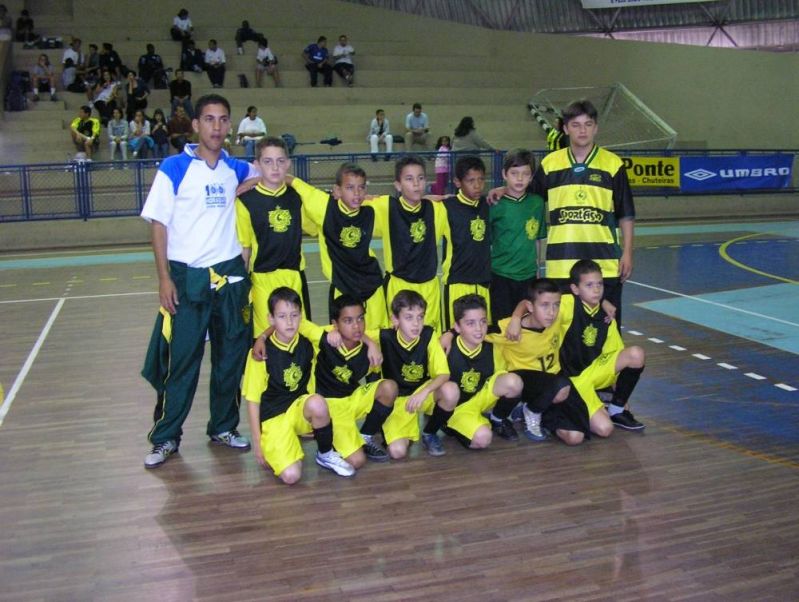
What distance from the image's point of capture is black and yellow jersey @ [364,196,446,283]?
18.9 ft

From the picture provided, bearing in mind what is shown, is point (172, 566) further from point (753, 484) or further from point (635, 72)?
point (635, 72)

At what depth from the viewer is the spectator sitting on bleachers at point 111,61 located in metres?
19.8

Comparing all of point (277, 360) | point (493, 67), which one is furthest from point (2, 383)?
point (493, 67)

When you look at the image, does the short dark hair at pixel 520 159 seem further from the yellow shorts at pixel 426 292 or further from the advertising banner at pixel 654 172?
the advertising banner at pixel 654 172

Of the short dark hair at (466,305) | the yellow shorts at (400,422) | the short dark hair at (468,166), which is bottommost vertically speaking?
the yellow shorts at (400,422)

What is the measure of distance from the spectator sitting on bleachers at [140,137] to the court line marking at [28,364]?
7980 millimetres

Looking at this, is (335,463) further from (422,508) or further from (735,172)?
(735,172)

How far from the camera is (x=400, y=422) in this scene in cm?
530

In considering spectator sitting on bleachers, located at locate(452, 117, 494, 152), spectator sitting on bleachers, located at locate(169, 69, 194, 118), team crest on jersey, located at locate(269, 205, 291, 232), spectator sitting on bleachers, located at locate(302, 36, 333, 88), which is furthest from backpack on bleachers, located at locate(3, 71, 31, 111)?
team crest on jersey, located at locate(269, 205, 291, 232)

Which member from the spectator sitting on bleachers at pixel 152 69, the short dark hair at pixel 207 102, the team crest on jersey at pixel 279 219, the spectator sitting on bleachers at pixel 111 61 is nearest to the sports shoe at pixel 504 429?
the team crest on jersey at pixel 279 219

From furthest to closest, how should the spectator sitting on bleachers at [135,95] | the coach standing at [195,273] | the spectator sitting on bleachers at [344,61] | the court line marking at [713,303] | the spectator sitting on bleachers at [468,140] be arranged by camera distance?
the spectator sitting on bleachers at [344,61] → the spectator sitting on bleachers at [135,95] → the spectator sitting on bleachers at [468,140] → the court line marking at [713,303] → the coach standing at [195,273]

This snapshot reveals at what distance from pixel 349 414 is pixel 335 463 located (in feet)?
1.07

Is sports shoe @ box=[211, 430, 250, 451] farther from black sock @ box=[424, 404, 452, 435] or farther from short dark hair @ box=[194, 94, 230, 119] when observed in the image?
short dark hair @ box=[194, 94, 230, 119]

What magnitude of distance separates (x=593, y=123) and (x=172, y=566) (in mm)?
3604
